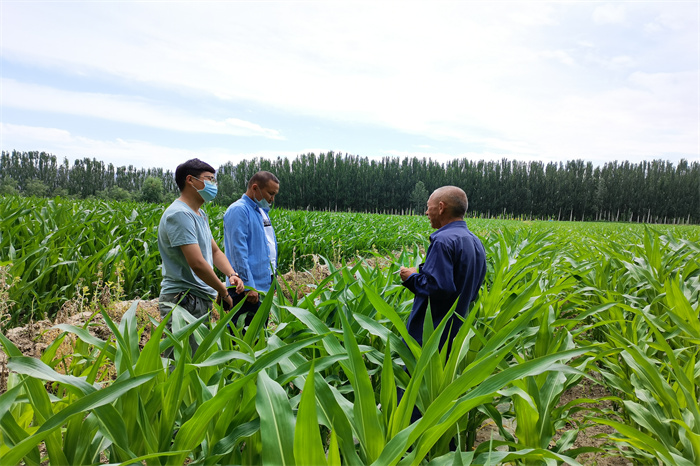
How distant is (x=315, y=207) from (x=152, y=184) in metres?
28.2

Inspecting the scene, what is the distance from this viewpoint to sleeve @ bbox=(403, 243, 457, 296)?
2.07 meters

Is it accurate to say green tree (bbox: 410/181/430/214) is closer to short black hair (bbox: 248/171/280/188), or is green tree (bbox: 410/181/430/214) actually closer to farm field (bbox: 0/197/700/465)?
short black hair (bbox: 248/171/280/188)

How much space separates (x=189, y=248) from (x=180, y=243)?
70mm

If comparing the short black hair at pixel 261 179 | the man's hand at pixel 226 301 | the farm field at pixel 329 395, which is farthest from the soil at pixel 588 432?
the short black hair at pixel 261 179

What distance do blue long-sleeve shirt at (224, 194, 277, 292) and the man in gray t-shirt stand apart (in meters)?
0.39

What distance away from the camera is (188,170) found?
2674 mm

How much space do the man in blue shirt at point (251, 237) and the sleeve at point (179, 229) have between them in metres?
0.73

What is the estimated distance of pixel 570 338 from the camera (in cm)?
223

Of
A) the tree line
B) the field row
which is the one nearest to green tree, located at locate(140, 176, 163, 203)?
the tree line

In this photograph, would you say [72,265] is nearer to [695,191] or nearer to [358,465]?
[358,465]

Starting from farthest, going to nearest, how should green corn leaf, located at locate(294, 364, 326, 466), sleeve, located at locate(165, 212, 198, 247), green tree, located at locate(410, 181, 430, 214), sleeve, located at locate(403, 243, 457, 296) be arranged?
green tree, located at locate(410, 181, 430, 214), sleeve, located at locate(165, 212, 198, 247), sleeve, located at locate(403, 243, 457, 296), green corn leaf, located at locate(294, 364, 326, 466)

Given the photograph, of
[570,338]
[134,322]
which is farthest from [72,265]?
[570,338]

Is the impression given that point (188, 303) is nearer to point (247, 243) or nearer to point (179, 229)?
point (179, 229)

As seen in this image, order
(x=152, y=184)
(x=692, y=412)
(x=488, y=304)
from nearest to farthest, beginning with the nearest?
(x=692, y=412) < (x=488, y=304) < (x=152, y=184)
